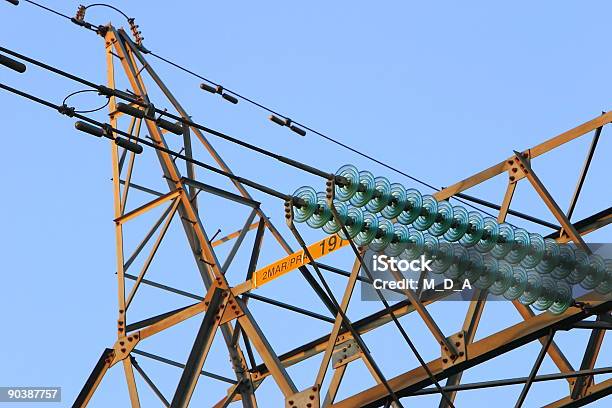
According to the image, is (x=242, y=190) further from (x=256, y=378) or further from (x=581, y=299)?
(x=581, y=299)

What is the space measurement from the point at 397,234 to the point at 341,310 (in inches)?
62.1

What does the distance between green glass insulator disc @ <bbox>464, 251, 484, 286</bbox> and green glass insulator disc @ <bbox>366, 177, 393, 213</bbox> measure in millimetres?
1723

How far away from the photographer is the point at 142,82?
106ft

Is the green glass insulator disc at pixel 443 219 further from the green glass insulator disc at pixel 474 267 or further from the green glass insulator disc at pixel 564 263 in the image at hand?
the green glass insulator disc at pixel 564 263

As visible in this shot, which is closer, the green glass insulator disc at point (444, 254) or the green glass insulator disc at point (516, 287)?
the green glass insulator disc at point (444, 254)

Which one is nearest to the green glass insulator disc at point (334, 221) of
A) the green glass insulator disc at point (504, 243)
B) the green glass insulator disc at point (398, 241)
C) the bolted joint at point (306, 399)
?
the green glass insulator disc at point (398, 241)

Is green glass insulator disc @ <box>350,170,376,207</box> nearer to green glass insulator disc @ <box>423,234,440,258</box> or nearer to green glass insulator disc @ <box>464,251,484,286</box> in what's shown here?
green glass insulator disc @ <box>423,234,440,258</box>

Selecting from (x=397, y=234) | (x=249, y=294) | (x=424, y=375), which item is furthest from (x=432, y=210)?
(x=249, y=294)

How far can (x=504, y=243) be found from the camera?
25.9 meters

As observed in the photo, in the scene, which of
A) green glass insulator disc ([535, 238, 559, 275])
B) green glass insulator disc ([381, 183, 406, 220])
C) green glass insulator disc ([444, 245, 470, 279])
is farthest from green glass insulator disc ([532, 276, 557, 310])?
green glass insulator disc ([381, 183, 406, 220])

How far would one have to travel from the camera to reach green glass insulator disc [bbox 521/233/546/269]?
1022 inches

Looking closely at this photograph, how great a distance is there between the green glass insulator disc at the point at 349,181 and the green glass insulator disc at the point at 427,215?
4.25 ft

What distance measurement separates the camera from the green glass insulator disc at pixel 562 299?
25.8 m

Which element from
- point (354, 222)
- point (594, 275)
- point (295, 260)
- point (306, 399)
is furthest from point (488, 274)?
point (306, 399)
